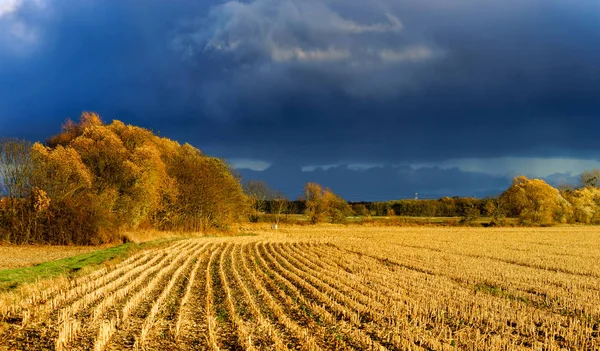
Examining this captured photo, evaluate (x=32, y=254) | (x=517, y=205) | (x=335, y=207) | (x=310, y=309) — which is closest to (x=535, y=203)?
(x=517, y=205)

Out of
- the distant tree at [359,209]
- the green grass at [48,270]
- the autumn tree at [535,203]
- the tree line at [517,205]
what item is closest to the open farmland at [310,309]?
the green grass at [48,270]

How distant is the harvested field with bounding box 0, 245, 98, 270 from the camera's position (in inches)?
1110

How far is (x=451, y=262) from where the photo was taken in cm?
2833

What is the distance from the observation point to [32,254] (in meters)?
33.6

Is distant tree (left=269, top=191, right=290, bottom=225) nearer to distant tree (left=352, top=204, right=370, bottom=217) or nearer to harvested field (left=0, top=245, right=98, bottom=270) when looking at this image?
distant tree (left=352, top=204, right=370, bottom=217)

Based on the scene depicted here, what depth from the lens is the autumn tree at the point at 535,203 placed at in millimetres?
94625

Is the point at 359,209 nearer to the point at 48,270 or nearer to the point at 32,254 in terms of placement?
the point at 32,254

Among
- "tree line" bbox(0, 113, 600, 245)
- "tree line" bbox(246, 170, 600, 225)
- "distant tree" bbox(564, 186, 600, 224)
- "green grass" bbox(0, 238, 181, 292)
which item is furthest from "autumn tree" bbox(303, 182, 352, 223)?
"green grass" bbox(0, 238, 181, 292)

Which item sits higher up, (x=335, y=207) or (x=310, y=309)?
(x=335, y=207)

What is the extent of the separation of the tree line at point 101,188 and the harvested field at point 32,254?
263 cm

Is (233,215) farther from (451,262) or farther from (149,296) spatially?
(149,296)

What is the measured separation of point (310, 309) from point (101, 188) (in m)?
37.2

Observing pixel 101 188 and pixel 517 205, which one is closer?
pixel 101 188

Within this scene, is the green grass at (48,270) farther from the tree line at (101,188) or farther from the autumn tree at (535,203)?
the autumn tree at (535,203)
